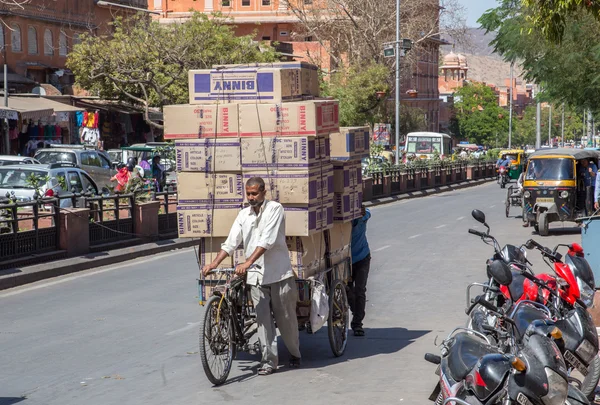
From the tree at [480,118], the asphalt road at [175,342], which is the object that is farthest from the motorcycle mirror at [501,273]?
the tree at [480,118]

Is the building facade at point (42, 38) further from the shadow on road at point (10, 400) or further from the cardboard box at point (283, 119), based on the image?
the shadow on road at point (10, 400)

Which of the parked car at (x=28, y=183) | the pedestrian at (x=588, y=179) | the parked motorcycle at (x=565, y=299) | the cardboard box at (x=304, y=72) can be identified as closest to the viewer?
the parked motorcycle at (x=565, y=299)

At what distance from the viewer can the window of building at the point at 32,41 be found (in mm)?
51406

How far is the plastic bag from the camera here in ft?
32.6

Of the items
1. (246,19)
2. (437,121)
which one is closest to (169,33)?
(246,19)

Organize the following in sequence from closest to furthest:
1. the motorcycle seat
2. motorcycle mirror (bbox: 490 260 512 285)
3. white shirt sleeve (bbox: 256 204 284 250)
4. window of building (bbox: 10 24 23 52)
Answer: the motorcycle seat → motorcycle mirror (bbox: 490 260 512 285) → white shirt sleeve (bbox: 256 204 284 250) → window of building (bbox: 10 24 23 52)

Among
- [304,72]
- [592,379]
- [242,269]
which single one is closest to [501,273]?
[592,379]

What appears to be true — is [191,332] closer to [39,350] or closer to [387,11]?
[39,350]

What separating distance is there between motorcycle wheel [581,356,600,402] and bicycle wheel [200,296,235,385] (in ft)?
10.3

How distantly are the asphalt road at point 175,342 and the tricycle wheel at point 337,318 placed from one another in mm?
170

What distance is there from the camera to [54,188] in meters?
23.2

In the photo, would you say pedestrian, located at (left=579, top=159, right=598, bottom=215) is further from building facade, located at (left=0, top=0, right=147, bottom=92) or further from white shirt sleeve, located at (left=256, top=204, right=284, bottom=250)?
building facade, located at (left=0, top=0, right=147, bottom=92)

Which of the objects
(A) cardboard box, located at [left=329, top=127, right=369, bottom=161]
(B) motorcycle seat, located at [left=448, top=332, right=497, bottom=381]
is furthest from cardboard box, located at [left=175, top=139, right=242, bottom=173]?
(B) motorcycle seat, located at [left=448, top=332, right=497, bottom=381]

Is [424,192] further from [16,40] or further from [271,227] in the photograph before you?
[271,227]
